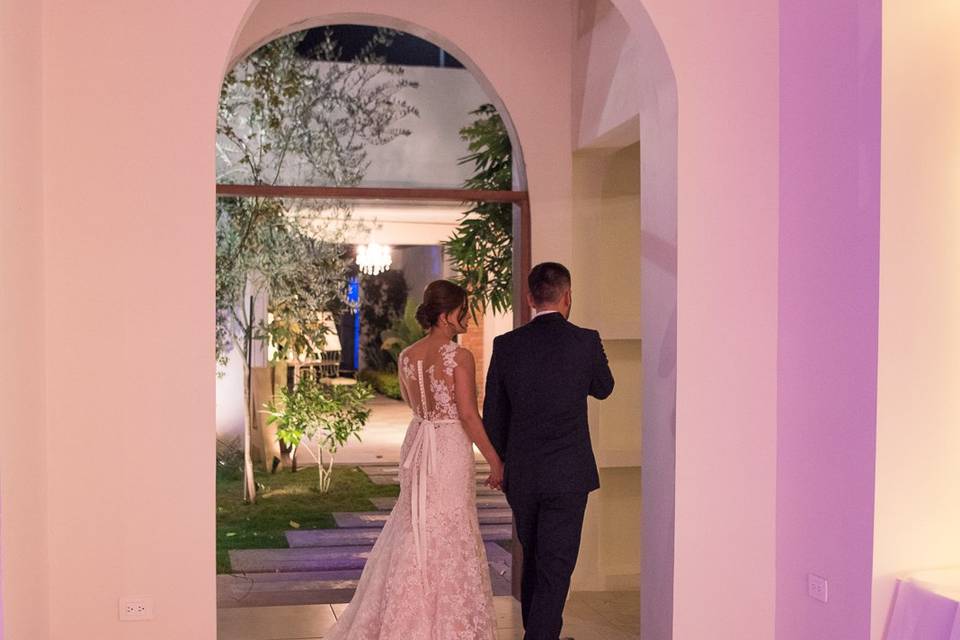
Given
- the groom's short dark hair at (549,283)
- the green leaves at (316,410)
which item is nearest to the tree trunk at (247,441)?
the green leaves at (316,410)

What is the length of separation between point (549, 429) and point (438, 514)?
0.70 meters

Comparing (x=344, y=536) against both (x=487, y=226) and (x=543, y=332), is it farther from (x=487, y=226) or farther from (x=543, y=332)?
(x=543, y=332)

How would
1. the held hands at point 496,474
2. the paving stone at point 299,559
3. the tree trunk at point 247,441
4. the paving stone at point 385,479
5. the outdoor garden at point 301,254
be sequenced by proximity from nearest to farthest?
1. the held hands at point 496,474
2. the outdoor garden at point 301,254
3. the paving stone at point 299,559
4. the tree trunk at point 247,441
5. the paving stone at point 385,479

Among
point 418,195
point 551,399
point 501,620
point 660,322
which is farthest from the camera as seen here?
point 418,195

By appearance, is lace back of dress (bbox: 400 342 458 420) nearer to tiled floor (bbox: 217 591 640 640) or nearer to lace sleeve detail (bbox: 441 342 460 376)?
lace sleeve detail (bbox: 441 342 460 376)
